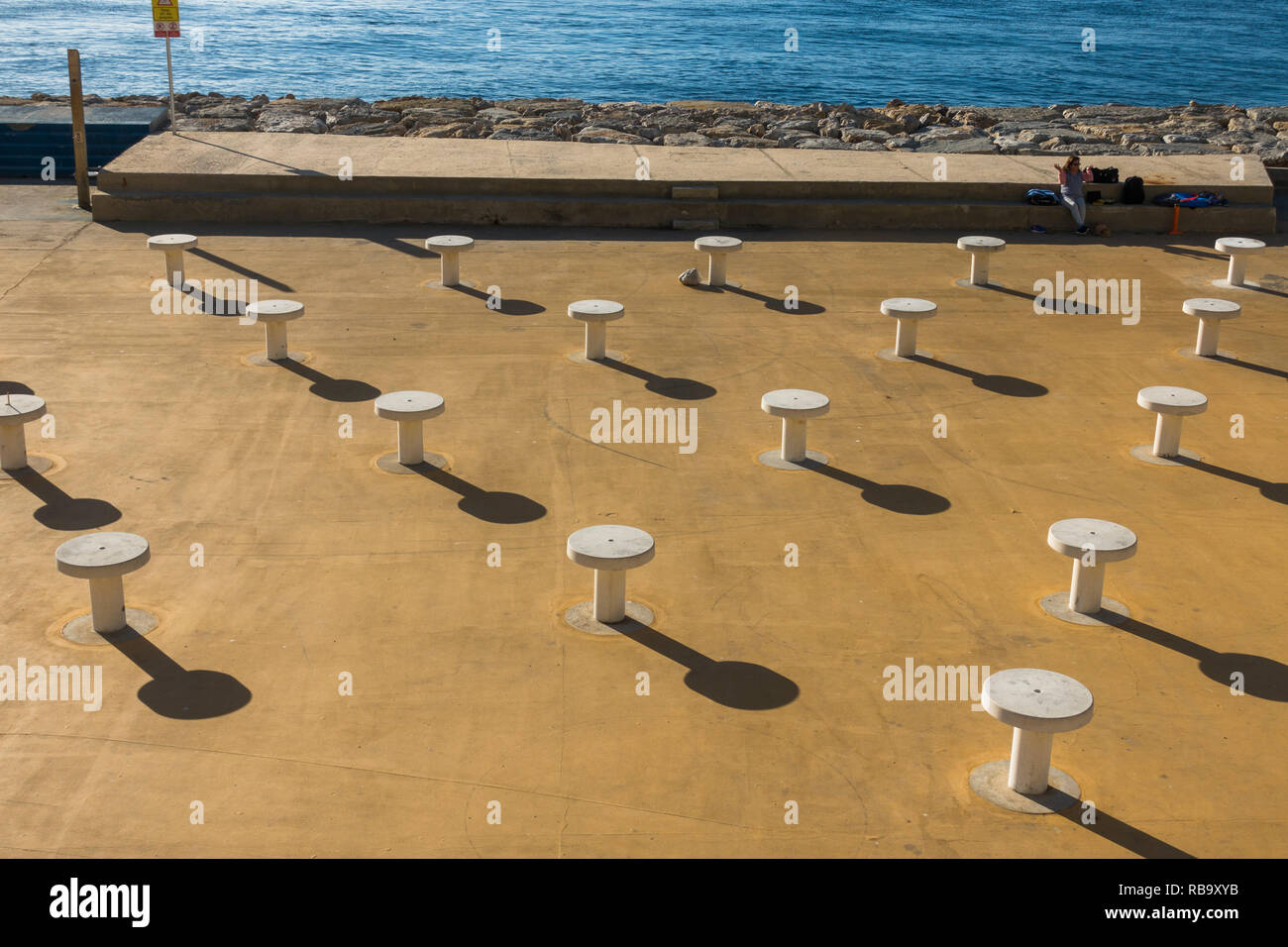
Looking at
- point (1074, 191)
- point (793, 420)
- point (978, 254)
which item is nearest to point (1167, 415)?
point (793, 420)

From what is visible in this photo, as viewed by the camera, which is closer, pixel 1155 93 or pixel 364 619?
pixel 364 619

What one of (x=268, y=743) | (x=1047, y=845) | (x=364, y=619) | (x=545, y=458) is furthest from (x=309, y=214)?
(x=1047, y=845)

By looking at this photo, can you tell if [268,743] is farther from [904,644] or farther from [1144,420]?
[1144,420]

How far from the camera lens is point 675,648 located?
7.87m

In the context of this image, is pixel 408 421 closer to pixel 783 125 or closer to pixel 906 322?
pixel 906 322

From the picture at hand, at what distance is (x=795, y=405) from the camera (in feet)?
33.9

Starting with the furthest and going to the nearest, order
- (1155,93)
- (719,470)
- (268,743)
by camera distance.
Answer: (1155,93) → (719,470) → (268,743)

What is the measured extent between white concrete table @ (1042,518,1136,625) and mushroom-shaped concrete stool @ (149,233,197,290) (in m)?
10.2

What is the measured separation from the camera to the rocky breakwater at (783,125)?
25.4m

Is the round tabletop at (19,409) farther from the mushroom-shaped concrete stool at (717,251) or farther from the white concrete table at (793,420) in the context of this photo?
the mushroom-shaped concrete stool at (717,251)

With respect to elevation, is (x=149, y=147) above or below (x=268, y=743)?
above

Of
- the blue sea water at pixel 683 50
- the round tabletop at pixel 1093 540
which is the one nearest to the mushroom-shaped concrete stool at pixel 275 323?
the round tabletop at pixel 1093 540

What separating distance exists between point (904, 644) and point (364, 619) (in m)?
3.21

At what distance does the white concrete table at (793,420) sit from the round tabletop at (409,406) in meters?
2.52
